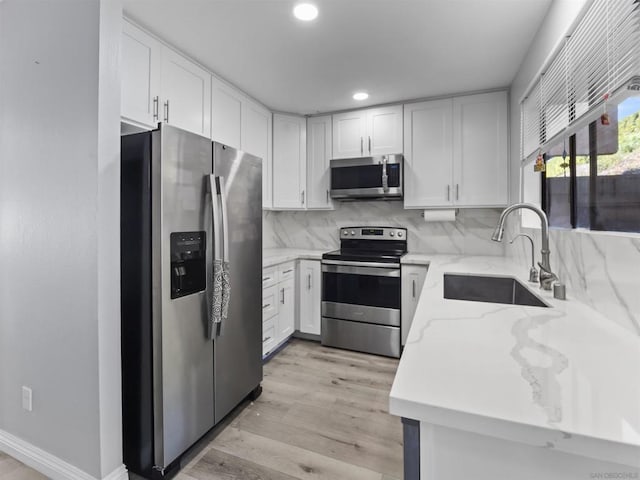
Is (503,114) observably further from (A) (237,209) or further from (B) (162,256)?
(B) (162,256)

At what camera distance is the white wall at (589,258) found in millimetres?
1009

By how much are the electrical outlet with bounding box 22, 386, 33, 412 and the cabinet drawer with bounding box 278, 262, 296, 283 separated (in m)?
Answer: 1.76

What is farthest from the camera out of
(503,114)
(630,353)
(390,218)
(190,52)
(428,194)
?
(390,218)

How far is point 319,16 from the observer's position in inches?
70.6

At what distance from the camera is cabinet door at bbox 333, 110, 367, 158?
3.22 metres

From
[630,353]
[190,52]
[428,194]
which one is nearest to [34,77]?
[190,52]

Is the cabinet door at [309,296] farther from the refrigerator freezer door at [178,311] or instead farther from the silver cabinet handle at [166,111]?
the silver cabinet handle at [166,111]

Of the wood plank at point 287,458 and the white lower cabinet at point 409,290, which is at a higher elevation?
the white lower cabinet at point 409,290

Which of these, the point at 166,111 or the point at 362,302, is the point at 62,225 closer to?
the point at 166,111

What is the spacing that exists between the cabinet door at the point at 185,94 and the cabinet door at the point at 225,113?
59mm

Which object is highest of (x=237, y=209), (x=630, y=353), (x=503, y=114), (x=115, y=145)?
(x=503, y=114)

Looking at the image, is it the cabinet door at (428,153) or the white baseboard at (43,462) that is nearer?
the white baseboard at (43,462)

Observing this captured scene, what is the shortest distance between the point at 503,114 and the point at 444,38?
1.10m

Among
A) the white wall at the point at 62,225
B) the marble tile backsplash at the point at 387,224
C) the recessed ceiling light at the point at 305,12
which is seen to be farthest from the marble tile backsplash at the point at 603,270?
the white wall at the point at 62,225
